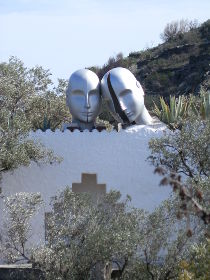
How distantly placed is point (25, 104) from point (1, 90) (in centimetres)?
233

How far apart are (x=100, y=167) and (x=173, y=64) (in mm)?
30895

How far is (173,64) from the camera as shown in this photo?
1845 inches

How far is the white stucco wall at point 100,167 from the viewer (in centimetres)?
1647

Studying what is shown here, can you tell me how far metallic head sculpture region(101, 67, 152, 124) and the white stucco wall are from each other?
37cm

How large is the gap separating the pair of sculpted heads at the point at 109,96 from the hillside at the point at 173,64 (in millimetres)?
22029

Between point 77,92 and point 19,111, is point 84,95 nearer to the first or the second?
point 77,92

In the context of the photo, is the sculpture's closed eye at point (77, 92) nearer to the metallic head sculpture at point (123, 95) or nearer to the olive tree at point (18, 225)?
the metallic head sculpture at point (123, 95)

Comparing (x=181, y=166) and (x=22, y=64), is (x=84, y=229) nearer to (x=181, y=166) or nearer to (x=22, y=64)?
(x=181, y=166)

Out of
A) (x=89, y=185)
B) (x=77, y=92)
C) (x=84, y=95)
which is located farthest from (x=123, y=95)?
(x=89, y=185)

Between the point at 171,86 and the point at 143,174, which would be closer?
the point at 143,174

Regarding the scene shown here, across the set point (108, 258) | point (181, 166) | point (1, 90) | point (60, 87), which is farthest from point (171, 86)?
point (108, 258)

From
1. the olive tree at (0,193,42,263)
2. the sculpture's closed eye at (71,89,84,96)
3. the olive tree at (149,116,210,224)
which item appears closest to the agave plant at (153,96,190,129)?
the sculpture's closed eye at (71,89,84,96)

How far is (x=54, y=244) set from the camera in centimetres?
1228

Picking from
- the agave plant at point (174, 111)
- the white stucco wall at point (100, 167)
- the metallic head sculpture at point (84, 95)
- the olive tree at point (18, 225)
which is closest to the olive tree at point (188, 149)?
the white stucco wall at point (100, 167)
